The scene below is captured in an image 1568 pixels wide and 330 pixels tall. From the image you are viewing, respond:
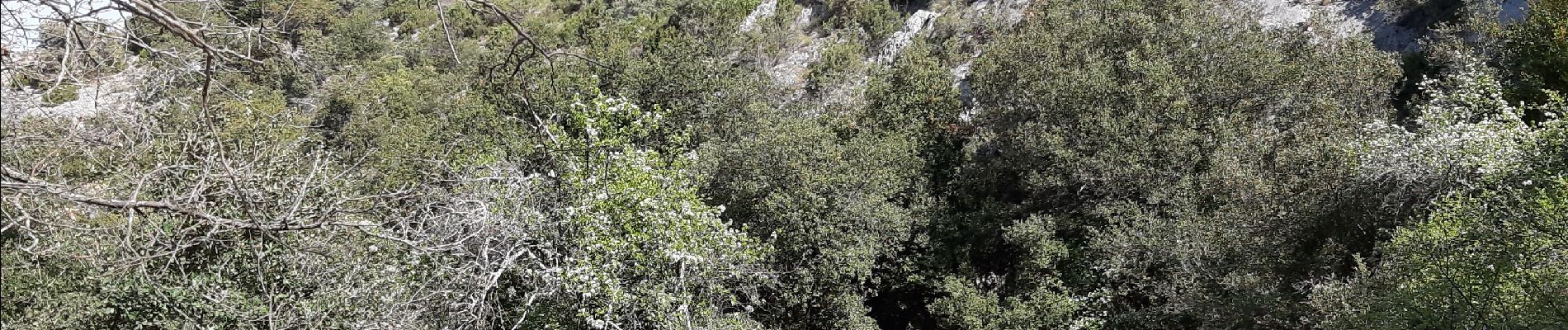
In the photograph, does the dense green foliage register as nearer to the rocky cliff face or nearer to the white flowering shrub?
the white flowering shrub

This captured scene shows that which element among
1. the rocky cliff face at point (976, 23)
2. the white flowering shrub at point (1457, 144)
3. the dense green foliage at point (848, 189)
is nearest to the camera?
the dense green foliage at point (848, 189)

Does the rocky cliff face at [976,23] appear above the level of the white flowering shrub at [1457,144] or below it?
below

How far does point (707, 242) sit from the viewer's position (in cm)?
953

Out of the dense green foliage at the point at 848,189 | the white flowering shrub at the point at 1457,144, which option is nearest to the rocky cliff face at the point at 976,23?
the dense green foliage at the point at 848,189

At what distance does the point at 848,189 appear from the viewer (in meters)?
17.2

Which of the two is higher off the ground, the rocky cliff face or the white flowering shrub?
the white flowering shrub

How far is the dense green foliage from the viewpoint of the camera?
3.62m

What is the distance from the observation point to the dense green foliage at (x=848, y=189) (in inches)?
143

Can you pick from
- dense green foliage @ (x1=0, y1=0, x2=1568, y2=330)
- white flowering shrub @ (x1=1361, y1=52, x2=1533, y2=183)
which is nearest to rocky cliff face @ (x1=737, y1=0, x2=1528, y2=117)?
dense green foliage @ (x1=0, y1=0, x2=1568, y2=330)

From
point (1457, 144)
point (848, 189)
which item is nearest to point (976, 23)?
point (848, 189)

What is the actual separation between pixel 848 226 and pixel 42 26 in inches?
586

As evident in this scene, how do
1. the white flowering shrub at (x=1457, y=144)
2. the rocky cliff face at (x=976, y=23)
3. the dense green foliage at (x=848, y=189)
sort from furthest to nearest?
the rocky cliff face at (x=976, y=23) < the white flowering shrub at (x=1457, y=144) < the dense green foliage at (x=848, y=189)

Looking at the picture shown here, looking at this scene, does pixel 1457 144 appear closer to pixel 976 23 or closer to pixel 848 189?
pixel 848 189

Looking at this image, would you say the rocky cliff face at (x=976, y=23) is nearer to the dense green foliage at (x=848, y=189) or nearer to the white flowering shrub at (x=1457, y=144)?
the dense green foliage at (x=848, y=189)
